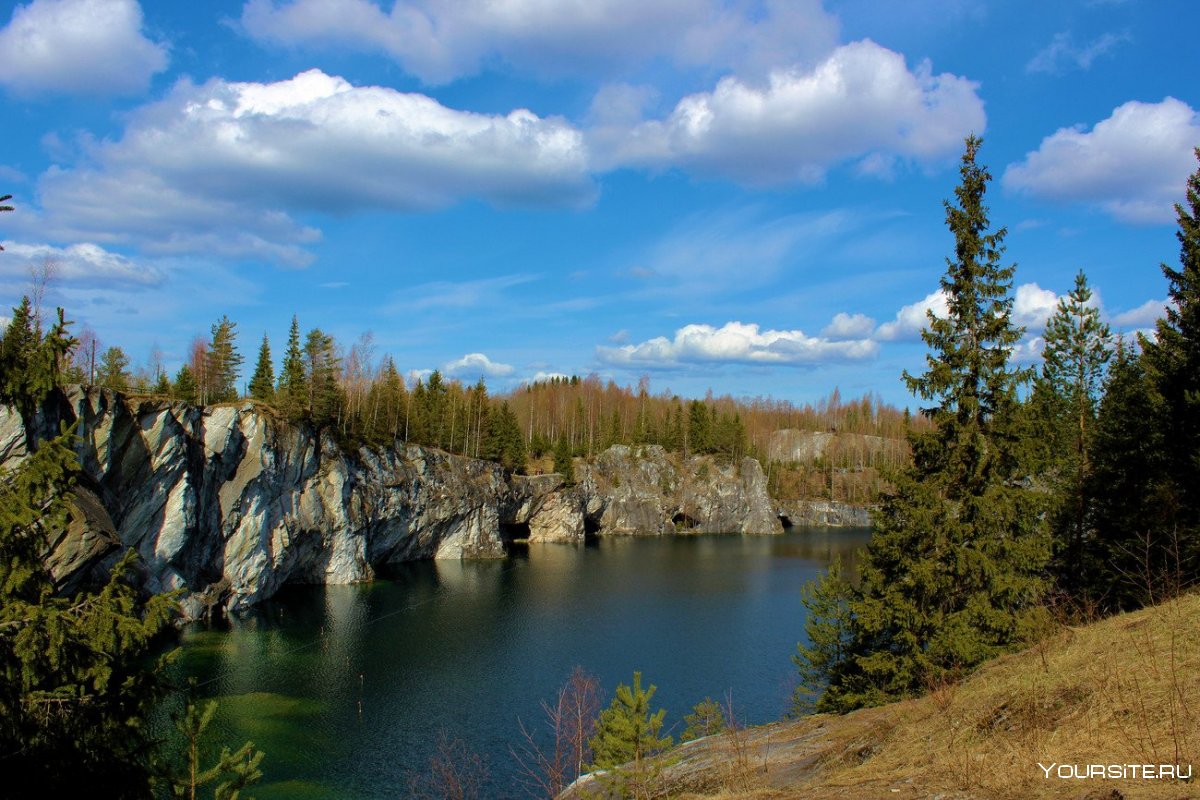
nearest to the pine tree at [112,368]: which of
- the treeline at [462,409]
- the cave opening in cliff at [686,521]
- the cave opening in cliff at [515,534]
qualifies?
the treeline at [462,409]

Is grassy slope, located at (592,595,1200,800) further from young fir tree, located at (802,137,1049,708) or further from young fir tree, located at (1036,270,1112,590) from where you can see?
young fir tree, located at (1036,270,1112,590)

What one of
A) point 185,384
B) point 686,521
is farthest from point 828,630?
point 686,521

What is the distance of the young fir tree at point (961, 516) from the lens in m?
→ 15.3

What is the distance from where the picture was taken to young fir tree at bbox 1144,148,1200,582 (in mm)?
17531

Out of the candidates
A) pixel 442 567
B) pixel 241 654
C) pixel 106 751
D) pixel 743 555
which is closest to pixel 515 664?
pixel 241 654

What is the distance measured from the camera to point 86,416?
1378 inches

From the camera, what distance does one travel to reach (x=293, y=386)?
176 ft

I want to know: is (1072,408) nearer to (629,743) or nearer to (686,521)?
(629,743)

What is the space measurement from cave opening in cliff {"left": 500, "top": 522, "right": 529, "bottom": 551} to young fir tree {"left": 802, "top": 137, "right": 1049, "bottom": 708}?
71.7m

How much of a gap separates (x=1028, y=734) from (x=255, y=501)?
49277mm

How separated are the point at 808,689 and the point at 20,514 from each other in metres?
19.9

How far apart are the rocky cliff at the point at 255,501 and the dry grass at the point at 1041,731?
1263cm

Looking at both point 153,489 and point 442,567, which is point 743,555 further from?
point 153,489

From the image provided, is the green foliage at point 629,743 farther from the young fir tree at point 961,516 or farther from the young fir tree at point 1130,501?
the young fir tree at point 1130,501
